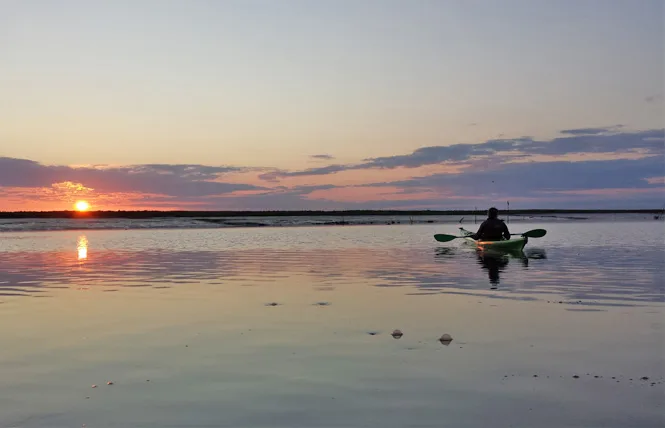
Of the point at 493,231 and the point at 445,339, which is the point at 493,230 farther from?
the point at 445,339

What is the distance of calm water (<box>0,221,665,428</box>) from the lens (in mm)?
8250

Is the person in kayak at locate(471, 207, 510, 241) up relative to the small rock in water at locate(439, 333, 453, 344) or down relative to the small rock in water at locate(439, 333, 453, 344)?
up

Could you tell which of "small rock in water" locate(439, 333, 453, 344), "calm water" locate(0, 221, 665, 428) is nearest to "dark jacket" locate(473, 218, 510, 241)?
"calm water" locate(0, 221, 665, 428)

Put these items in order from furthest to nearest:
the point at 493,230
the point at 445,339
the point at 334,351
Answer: the point at 493,230
the point at 445,339
the point at 334,351

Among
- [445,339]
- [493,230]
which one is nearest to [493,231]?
[493,230]

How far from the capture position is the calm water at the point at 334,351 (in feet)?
27.1

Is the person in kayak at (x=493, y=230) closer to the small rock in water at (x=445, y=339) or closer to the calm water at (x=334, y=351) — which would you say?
the calm water at (x=334, y=351)

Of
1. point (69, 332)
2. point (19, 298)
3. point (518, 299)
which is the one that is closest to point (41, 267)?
point (19, 298)

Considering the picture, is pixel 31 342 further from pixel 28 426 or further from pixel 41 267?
pixel 41 267

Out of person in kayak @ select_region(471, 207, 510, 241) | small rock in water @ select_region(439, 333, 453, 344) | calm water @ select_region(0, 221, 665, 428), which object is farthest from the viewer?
person in kayak @ select_region(471, 207, 510, 241)

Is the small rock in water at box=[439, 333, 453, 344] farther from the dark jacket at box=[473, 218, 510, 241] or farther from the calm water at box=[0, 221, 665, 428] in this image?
the dark jacket at box=[473, 218, 510, 241]

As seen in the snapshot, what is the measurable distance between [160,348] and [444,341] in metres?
5.48

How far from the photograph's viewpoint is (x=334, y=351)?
11.7 metres

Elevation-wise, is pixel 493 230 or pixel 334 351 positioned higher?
pixel 493 230
